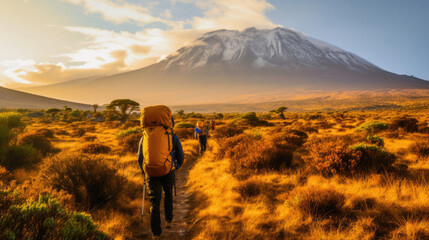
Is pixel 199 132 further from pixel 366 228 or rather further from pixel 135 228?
pixel 366 228

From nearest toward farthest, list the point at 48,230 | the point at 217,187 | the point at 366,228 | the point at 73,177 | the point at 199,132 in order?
the point at 48,230
the point at 366,228
the point at 73,177
the point at 217,187
the point at 199,132

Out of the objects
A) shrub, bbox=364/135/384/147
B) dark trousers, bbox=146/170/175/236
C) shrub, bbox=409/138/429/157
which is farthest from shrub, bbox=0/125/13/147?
shrub, bbox=409/138/429/157

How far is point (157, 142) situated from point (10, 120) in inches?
387

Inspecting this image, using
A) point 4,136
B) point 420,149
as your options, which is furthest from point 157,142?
point 420,149

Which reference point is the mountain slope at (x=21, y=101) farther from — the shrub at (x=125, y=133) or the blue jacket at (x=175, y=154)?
the blue jacket at (x=175, y=154)

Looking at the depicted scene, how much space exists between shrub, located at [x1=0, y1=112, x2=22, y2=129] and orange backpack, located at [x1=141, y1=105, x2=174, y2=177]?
360 inches

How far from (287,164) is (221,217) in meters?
Result: 3.64

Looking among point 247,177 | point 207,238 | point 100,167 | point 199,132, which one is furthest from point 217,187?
point 199,132

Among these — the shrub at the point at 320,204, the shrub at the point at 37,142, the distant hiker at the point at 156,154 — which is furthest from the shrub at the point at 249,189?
the shrub at the point at 37,142

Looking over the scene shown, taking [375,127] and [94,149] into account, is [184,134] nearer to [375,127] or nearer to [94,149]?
[94,149]

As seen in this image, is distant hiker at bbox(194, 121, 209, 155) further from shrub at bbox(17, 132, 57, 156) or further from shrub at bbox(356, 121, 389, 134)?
shrub at bbox(356, 121, 389, 134)

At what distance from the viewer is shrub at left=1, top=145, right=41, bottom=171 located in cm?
726

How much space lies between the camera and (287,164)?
7.02m

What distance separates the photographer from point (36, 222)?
8.20 ft
